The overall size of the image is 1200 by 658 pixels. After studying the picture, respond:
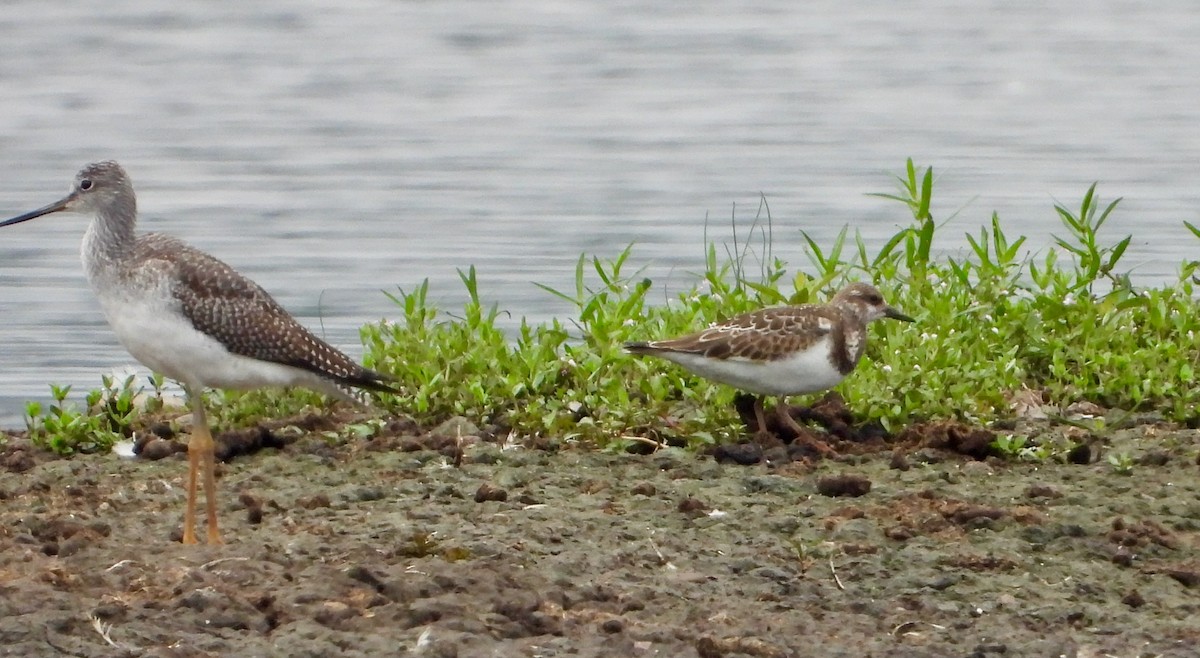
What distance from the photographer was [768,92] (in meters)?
19.4

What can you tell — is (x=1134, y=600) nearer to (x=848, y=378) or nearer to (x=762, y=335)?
(x=762, y=335)

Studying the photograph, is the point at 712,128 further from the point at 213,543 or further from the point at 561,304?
A: the point at 213,543

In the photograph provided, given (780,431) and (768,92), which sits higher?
(768,92)

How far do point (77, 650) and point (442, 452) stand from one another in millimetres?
2518

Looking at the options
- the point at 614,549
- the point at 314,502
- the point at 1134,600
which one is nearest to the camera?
the point at 1134,600

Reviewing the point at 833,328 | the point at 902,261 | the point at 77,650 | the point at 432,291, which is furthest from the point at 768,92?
the point at 77,650

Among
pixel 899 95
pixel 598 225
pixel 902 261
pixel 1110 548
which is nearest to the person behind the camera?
Result: pixel 1110 548

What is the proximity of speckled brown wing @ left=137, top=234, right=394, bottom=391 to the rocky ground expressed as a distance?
49cm

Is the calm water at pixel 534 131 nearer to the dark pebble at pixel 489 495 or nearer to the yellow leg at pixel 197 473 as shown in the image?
the yellow leg at pixel 197 473

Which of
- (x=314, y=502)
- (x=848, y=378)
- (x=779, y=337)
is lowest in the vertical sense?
(x=314, y=502)

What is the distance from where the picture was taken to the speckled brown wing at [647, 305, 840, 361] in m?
8.22

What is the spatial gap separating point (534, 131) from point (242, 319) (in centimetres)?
1069

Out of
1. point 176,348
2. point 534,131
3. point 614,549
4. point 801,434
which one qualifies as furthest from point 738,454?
point 534,131

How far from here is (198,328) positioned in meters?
7.34
